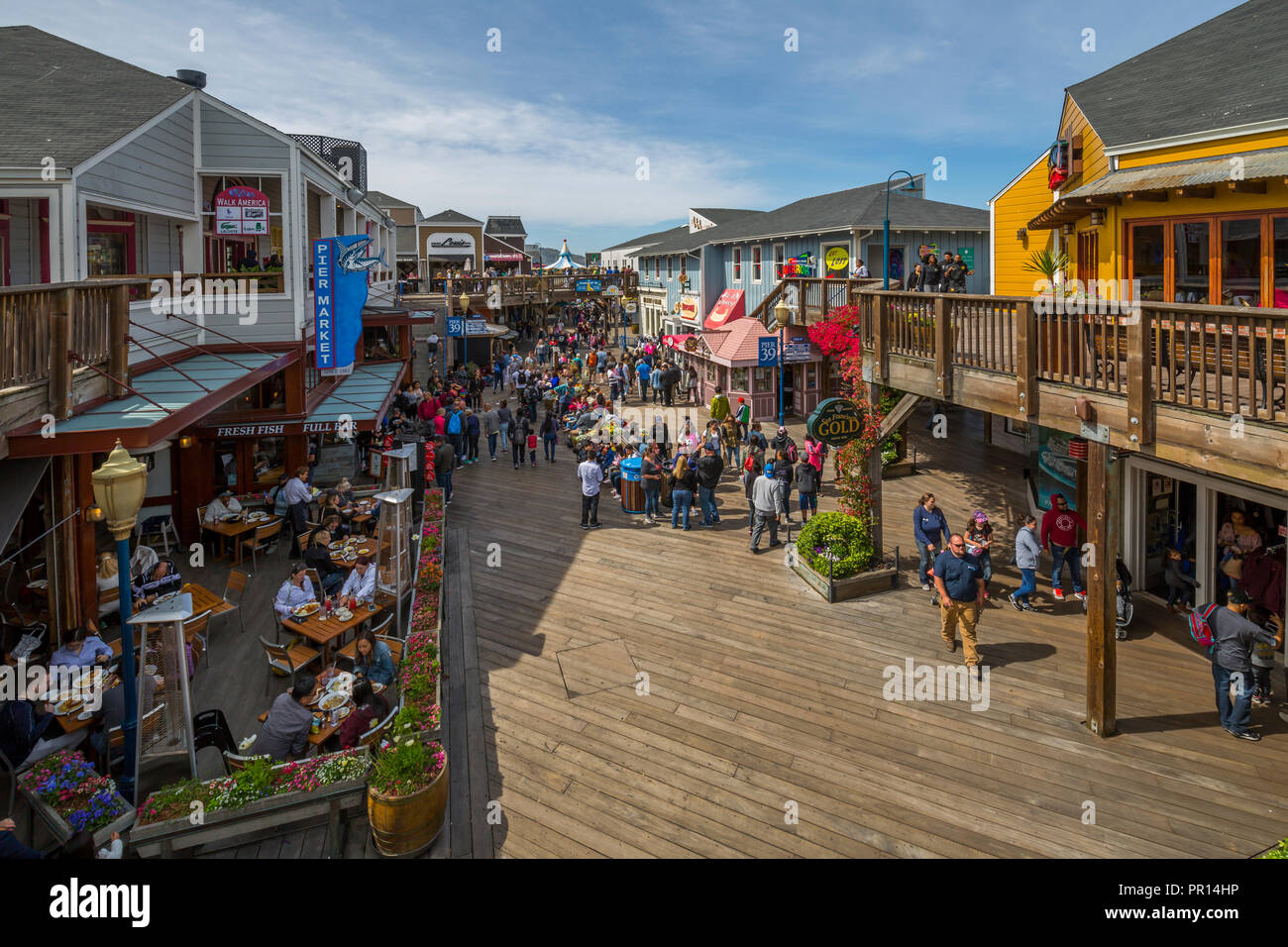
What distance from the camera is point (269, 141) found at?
559 inches

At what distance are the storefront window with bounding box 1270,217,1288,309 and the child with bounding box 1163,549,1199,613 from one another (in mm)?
4094

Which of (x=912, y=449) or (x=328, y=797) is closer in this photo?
(x=328, y=797)

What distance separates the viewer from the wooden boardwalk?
21.7 ft

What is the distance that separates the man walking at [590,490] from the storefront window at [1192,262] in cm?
1008

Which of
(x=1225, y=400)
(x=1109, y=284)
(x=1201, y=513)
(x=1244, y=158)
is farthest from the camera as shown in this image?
(x=1109, y=284)

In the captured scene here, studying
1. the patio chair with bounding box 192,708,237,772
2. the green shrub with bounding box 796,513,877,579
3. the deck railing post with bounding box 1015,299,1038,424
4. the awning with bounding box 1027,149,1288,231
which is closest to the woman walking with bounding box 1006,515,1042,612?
the green shrub with bounding box 796,513,877,579

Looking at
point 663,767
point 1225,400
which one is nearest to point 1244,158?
point 1225,400

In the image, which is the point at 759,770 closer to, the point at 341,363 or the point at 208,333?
the point at 341,363

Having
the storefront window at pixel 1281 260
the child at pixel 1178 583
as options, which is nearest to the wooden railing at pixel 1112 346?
the storefront window at pixel 1281 260

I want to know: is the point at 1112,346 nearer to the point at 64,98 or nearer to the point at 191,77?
the point at 64,98

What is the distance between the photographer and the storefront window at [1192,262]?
10328 millimetres

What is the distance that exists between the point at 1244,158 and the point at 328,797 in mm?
11999

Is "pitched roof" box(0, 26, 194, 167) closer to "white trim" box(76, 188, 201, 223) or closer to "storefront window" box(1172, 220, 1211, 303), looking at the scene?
"white trim" box(76, 188, 201, 223)

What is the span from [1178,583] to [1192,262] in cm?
484
